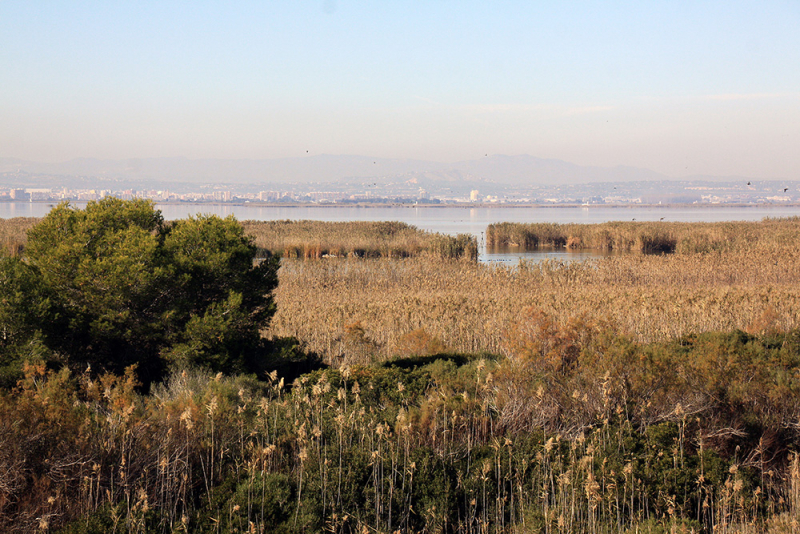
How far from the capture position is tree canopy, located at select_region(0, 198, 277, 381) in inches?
313

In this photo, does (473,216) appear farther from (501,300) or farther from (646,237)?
(501,300)

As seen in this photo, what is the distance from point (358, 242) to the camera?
32688mm

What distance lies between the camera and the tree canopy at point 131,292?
313 inches

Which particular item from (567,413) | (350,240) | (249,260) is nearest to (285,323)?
(249,260)

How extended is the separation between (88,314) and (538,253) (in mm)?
30342

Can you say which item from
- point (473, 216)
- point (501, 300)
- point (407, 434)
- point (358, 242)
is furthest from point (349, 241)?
point (473, 216)

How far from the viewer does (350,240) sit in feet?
108

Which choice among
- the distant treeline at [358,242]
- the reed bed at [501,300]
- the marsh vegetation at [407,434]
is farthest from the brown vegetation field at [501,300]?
the distant treeline at [358,242]

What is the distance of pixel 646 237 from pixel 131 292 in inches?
1297

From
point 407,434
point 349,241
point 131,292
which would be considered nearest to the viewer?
point 407,434

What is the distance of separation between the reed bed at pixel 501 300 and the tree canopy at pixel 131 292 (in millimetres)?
2162

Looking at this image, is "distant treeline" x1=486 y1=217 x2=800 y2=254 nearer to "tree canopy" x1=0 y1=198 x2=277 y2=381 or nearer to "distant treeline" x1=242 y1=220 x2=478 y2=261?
"distant treeline" x1=242 y1=220 x2=478 y2=261

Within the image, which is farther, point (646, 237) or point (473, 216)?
point (473, 216)

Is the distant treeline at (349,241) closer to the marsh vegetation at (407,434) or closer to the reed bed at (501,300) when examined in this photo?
the reed bed at (501,300)
